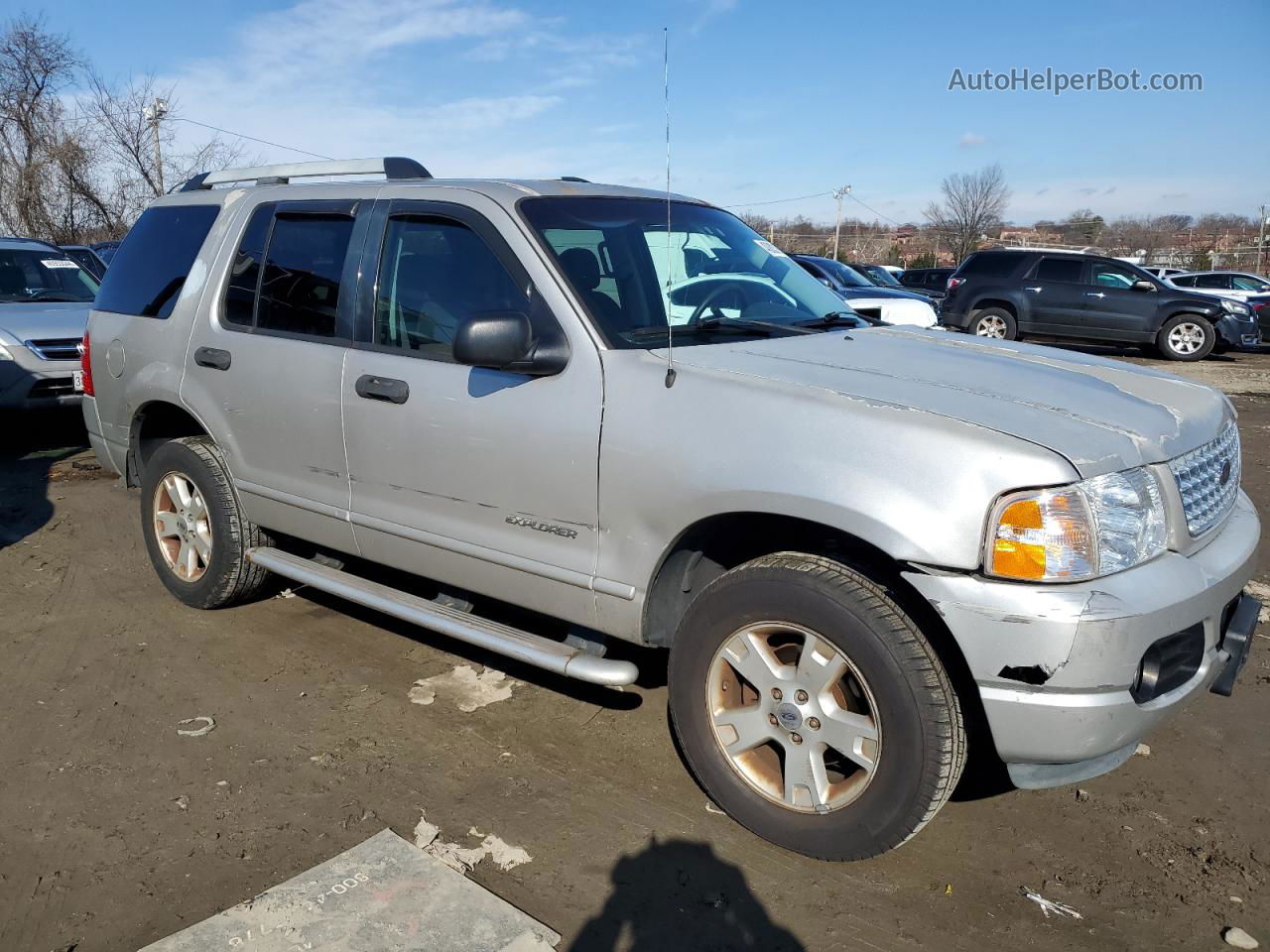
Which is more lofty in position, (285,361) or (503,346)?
(503,346)

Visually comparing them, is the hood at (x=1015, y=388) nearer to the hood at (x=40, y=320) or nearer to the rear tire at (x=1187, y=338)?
the hood at (x=40, y=320)

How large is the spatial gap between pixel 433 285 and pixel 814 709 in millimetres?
2066

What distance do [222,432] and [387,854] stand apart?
2.27 meters

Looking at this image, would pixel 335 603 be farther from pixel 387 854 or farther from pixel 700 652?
pixel 700 652

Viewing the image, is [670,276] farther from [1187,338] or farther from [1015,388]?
[1187,338]

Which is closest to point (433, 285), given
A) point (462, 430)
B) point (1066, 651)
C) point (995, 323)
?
point (462, 430)

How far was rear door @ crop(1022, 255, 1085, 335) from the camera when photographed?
16.9 meters

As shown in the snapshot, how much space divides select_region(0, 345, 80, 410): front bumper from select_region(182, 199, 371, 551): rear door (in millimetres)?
4853

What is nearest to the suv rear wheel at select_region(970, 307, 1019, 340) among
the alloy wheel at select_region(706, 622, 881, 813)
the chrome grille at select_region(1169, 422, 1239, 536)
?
the chrome grille at select_region(1169, 422, 1239, 536)

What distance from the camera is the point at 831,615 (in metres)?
2.65

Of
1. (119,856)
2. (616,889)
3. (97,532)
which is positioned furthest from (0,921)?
(97,532)

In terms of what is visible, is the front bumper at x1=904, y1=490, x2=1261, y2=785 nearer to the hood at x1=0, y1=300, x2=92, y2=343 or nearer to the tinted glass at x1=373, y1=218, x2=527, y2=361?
the tinted glass at x1=373, y1=218, x2=527, y2=361

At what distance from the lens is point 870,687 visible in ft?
8.59

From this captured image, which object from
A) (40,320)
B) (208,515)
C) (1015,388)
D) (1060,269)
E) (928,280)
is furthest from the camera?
(928,280)
